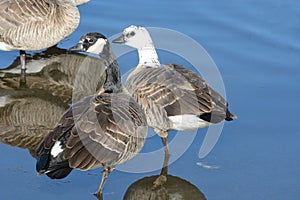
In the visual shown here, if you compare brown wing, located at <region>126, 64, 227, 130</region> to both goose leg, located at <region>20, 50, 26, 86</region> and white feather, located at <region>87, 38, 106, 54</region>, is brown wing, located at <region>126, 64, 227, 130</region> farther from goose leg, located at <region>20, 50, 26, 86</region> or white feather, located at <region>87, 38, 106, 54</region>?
goose leg, located at <region>20, 50, 26, 86</region>

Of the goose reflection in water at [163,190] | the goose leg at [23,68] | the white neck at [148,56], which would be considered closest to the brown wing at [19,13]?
the goose leg at [23,68]

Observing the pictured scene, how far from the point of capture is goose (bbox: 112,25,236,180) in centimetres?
663

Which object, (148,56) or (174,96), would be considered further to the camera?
(148,56)

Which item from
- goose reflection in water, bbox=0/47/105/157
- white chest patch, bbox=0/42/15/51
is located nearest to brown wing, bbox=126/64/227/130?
goose reflection in water, bbox=0/47/105/157

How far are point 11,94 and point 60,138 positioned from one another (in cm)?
260

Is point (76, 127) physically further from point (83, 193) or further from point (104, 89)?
point (104, 89)

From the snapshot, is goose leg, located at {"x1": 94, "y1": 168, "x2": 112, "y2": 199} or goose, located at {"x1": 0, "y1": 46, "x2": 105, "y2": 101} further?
goose, located at {"x1": 0, "y1": 46, "x2": 105, "y2": 101}

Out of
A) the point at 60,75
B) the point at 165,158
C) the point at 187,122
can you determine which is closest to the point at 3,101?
the point at 60,75

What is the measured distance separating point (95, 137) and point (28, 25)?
146 inches

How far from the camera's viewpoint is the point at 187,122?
6.75m

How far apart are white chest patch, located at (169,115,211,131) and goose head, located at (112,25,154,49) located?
1.51 meters

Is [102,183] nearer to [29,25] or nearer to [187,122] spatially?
[187,122]

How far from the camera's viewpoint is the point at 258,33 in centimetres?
973

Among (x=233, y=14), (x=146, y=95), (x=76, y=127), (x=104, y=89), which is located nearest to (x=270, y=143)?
(x=146, y=95)
